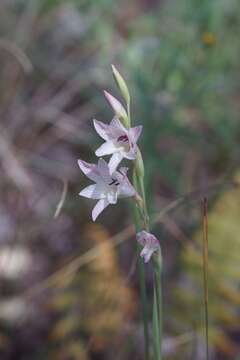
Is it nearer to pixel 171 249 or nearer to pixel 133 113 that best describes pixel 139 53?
pixel 133 113

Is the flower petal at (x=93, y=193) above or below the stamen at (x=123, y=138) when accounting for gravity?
below

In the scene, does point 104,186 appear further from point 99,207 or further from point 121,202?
point 121,202

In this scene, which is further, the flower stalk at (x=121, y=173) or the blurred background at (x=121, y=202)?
the blurred background at (x=121, y=202)

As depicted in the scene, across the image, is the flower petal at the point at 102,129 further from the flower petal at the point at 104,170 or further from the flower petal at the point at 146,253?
the flower petal at the point at 146,253

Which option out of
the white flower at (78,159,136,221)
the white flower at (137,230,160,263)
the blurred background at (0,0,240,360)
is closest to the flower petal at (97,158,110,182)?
the white flower at (78,159,136,221)

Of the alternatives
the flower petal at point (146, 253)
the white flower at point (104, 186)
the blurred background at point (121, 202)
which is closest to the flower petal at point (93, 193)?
the white flower at point (104, 186)

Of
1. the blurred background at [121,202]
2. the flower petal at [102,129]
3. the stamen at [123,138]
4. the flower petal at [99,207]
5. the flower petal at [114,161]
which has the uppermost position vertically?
the flower petal at [102,129]

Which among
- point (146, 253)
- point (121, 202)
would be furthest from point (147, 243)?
point (121, 202)
